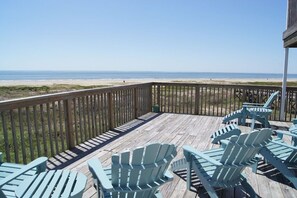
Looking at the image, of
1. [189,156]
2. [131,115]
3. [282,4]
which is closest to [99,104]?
[131,115]

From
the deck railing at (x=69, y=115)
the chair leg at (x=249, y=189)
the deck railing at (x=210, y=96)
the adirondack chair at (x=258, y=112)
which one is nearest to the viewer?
the chair leg at (x=249, y=189)

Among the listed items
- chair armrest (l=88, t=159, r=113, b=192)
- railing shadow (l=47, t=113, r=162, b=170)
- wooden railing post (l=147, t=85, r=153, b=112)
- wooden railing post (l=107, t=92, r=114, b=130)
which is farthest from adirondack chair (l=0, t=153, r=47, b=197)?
wooden railing post (l=147, t=85, r=153, b=112)

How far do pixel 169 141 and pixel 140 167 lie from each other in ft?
8.74

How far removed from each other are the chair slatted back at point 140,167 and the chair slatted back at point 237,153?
63cm

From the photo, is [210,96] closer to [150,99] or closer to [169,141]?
[150,99]

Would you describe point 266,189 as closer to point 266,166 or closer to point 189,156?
point 266,166

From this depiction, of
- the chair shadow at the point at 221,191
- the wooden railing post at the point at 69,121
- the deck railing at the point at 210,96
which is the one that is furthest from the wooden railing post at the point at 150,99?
the chair shadow at the point at 221,191

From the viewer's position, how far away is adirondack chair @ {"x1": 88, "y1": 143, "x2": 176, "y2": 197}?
5.02 ft

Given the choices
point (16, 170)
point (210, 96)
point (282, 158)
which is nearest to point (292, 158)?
point (282, 158)

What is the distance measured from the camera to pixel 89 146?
388 cm

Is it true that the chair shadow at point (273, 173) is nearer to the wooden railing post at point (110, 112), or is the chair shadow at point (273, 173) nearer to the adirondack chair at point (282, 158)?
the adirondack chair at point (282, 158)

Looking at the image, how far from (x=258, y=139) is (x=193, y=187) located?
93 centimetres

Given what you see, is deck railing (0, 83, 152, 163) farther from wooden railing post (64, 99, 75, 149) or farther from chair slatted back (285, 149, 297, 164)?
chair slatted back (285, 149, 297, 164)

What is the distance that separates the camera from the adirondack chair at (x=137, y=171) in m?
1.53
